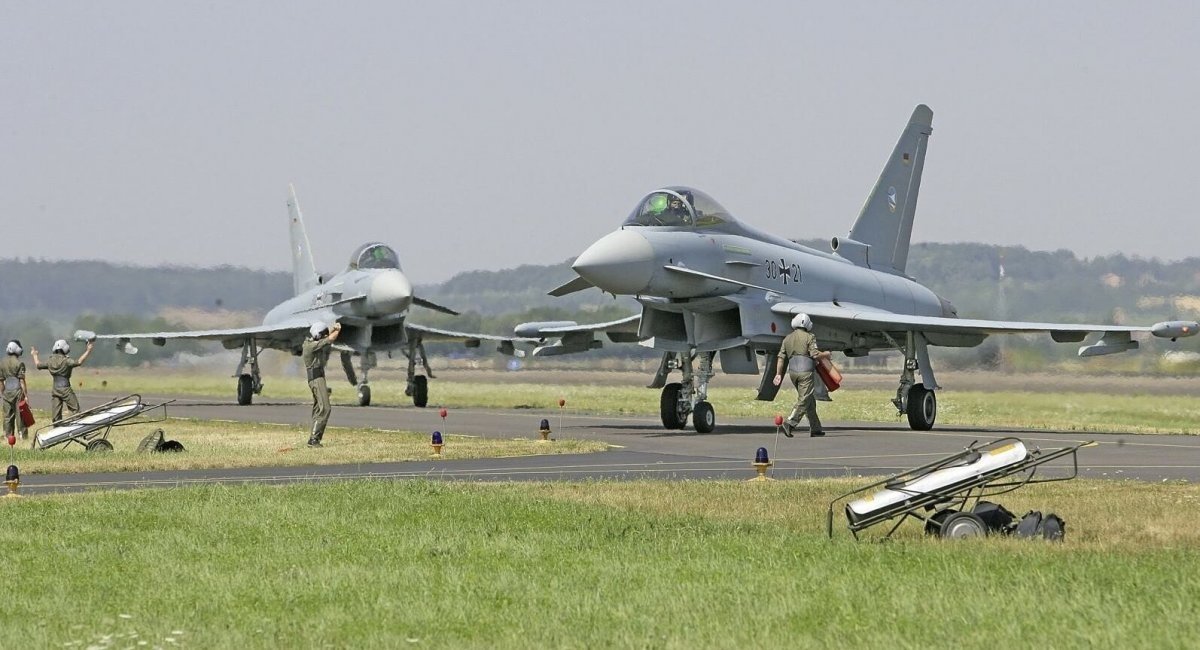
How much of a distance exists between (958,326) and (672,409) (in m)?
5.42

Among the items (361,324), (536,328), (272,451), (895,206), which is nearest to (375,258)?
(361,324)

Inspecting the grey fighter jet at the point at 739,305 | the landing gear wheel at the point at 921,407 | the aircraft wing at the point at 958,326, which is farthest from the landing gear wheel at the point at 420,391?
the landing gear wheel at the point at 921,407

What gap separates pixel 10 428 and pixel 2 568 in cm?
1550

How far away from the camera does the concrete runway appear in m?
17.1

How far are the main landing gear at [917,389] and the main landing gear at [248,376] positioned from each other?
2070 cm

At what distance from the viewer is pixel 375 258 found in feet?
132

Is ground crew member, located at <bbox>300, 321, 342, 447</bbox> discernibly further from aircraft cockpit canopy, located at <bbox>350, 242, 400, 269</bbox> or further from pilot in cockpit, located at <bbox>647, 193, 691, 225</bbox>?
aircraft cockpit canopy, located at <bbox>350, 242, 400, 269</bbox>

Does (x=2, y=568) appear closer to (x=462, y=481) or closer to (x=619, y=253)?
(x=462, y=481)

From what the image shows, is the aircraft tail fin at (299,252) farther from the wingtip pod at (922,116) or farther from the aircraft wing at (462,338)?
the wingtip pod at (922,116)

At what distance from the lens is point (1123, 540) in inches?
424

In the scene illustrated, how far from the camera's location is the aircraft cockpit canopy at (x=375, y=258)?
132ft

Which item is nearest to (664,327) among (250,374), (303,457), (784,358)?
(784,358)

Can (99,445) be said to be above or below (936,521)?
above

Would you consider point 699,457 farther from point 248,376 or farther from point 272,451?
point 248,376
